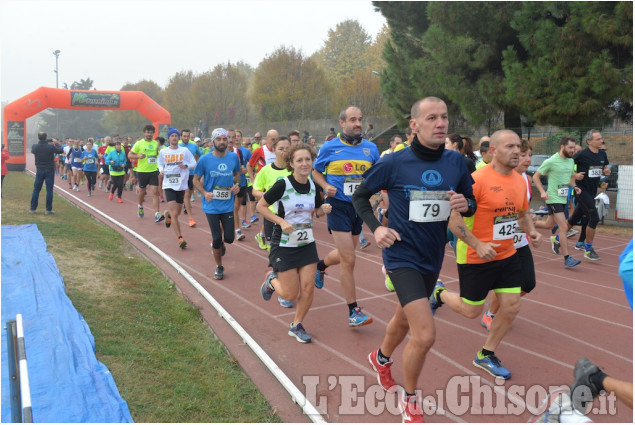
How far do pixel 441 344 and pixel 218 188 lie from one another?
4138 mm

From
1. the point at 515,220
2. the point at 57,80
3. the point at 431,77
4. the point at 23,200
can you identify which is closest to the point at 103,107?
the point at 23,200

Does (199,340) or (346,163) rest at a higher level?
(346,163)

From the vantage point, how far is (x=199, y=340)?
518cm

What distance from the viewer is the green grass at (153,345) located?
389 cm

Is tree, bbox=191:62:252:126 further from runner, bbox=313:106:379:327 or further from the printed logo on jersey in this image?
the printed logo on jersey

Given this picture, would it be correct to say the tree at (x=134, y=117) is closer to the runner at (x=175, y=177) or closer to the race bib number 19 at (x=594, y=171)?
the runner at (x=175, y=177)

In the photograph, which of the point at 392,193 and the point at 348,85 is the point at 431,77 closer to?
the point at 392,193

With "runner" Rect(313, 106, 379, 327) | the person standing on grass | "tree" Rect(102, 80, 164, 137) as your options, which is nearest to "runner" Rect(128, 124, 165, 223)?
the person standing on grass

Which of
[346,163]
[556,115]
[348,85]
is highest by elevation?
[348,85]

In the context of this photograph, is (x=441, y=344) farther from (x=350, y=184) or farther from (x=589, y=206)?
(x=589, y=206)

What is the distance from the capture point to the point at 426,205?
3703mm

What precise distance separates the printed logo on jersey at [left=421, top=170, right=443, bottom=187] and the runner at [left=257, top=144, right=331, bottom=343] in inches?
67.5

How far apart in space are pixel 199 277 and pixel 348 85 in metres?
38.5

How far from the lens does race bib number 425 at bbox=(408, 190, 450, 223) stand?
3697 mm
